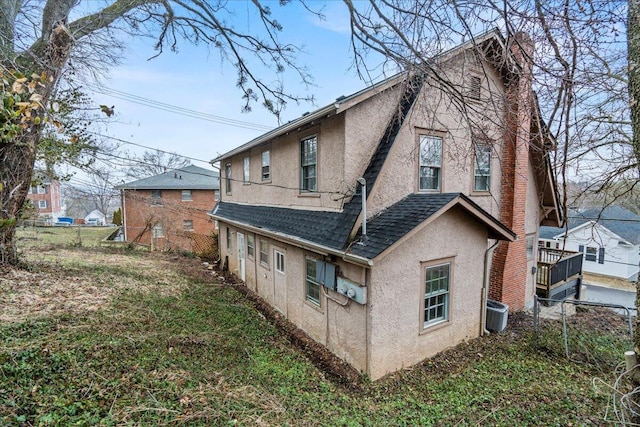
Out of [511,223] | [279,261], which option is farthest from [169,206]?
[511,223]

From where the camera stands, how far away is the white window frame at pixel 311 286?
7.25 m

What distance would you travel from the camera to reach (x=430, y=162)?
7.73 metres

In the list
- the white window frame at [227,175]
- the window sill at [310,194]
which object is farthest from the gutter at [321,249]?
the white window frame at [227,175]

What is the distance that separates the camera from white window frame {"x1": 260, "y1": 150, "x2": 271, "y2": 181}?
10.1 meters

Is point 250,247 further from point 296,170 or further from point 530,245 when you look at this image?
point 530,245

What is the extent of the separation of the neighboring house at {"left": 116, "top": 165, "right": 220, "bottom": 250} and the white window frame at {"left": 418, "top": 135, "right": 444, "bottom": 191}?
18.0 meters

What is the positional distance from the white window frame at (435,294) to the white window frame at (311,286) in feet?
7.90

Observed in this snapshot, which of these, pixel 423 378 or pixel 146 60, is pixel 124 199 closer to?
pixel 146 60

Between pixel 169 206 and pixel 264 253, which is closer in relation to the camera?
pixel 264 253

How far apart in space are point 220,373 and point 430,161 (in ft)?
22.0

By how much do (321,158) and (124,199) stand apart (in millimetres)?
21194

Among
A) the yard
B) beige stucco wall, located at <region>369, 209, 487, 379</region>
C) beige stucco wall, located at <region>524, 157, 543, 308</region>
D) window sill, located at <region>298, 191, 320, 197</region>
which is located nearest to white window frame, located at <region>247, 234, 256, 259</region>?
the yard

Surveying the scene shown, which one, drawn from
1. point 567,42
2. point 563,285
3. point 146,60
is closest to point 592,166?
point 567,42

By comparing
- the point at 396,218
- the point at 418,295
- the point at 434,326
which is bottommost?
the point at 434,326
